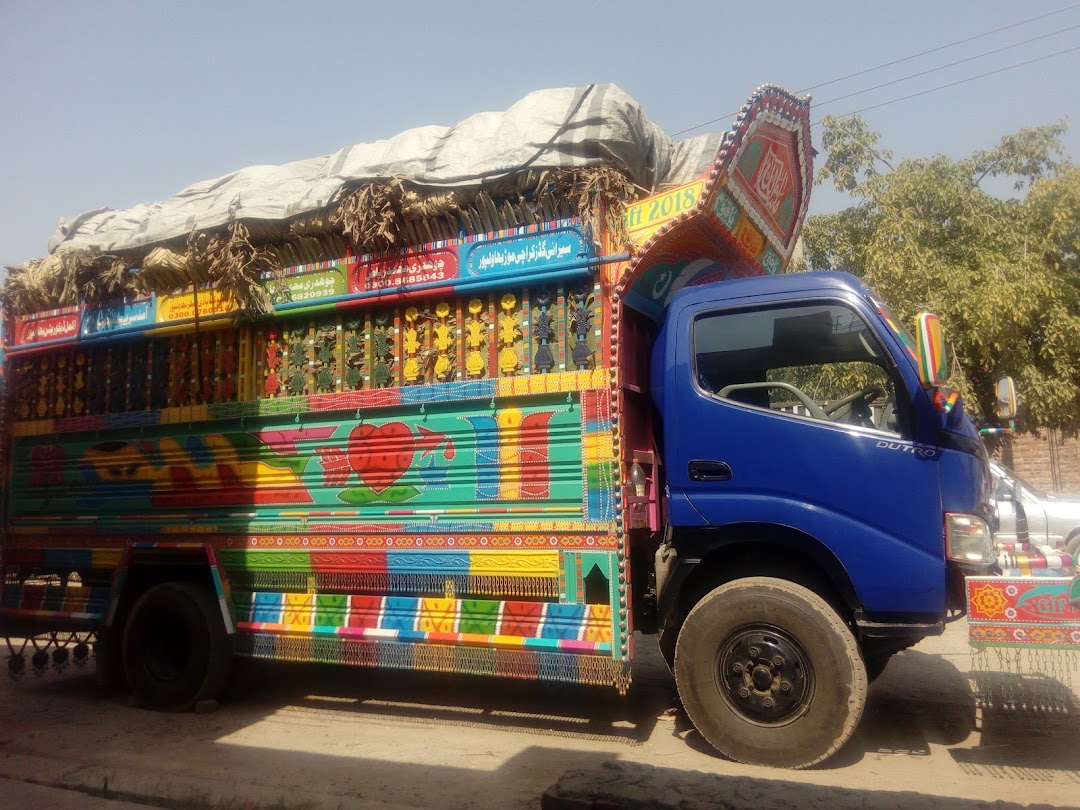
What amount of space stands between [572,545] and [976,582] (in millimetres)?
2016

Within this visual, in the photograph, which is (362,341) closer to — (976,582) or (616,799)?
(616,799)

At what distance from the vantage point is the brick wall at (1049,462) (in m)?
21.6

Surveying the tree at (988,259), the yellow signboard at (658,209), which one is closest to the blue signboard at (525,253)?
the yellow signboard at (658,209)

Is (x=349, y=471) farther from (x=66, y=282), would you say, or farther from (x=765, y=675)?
(x=66, y=282)

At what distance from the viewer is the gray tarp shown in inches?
189

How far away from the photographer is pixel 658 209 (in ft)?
15.7

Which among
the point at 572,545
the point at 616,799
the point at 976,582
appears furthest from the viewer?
the point at 572,545

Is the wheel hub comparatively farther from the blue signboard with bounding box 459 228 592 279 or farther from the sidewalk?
the sidewalk

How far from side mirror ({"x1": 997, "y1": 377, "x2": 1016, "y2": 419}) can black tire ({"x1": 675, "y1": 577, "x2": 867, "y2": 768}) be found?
1.45m

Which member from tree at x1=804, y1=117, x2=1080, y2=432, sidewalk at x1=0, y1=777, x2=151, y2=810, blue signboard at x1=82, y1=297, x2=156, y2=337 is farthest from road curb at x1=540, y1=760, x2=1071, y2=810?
tree at x1=804, y1=117, x2=1080, y2=432

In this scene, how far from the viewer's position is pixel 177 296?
19.9ft

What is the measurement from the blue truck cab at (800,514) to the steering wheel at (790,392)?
10 millimetres

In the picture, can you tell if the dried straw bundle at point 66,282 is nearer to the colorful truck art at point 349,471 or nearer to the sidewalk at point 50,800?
the colorful truck art at point 349,471

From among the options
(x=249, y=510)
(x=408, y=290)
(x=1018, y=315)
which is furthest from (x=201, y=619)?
(x=1018, y=315)
